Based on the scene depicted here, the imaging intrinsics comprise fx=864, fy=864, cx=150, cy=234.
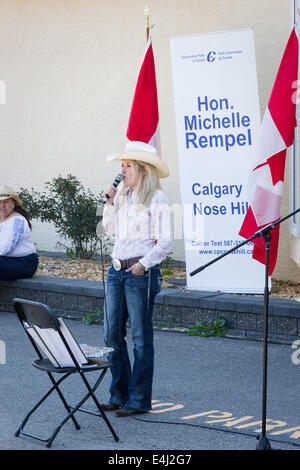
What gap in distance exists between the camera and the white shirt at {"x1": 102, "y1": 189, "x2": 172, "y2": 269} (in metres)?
6.11

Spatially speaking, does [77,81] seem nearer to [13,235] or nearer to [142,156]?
[13,235]

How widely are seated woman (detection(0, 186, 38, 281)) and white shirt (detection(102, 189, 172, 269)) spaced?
13.6 feet

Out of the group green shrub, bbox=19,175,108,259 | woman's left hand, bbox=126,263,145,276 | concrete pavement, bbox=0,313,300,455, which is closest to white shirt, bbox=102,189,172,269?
woman's left hand, bbox=126,263,145,276

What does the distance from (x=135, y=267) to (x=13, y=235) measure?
4.40 metres

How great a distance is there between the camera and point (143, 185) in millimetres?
6188

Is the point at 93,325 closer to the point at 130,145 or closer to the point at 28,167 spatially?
the point at 130,145

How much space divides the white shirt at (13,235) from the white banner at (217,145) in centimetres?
192

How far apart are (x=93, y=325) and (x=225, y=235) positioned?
180 cm

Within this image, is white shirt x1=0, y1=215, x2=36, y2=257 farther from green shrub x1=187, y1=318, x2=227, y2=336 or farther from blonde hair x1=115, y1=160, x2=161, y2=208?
blonde hair x1=115, y1=160, x2=161, y2=208

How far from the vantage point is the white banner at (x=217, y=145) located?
967 centimetres

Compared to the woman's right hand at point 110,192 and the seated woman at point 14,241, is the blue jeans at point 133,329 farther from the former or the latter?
the seated woman at point 14,241

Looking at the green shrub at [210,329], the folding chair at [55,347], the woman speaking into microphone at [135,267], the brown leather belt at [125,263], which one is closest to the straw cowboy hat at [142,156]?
the woman speaking into microphone at [135,267]

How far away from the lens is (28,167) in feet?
49.4

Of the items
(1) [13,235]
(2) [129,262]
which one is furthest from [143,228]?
(1) [13,235]
